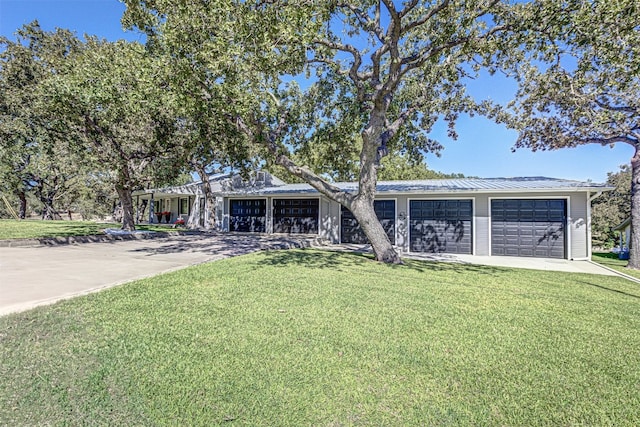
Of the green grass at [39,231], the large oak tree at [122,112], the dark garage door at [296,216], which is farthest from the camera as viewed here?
the dark garage door at [296,216]

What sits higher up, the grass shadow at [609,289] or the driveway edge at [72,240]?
the driveway edge at [72,240]

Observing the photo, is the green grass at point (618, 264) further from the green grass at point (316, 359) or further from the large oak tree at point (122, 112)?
the large oak tree at point (122, 112)

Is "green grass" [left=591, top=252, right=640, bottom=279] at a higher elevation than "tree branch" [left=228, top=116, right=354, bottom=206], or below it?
below

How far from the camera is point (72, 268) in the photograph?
657 cm

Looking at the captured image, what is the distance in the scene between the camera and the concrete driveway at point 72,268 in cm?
456

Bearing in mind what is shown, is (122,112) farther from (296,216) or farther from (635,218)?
(635,218)

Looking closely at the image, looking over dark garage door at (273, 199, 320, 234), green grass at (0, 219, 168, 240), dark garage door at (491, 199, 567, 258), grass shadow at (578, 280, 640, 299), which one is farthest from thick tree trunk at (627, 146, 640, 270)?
green grass at (0, 219, 168, 240)

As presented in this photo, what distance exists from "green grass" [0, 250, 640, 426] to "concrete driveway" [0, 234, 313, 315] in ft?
2.24

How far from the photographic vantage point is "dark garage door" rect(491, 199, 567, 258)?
11.1 metres

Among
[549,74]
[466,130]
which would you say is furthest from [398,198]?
[549,74]

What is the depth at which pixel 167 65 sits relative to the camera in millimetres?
7449

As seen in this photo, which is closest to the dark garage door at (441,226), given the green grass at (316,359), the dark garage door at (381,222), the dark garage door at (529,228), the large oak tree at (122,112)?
the dark garage door at (381,222)

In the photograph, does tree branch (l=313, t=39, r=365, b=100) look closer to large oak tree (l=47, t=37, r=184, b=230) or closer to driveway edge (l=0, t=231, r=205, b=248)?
large oak tree (l=47, t=37, r=184, b=230)

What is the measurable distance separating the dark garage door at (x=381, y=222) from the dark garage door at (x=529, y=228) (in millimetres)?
3744
